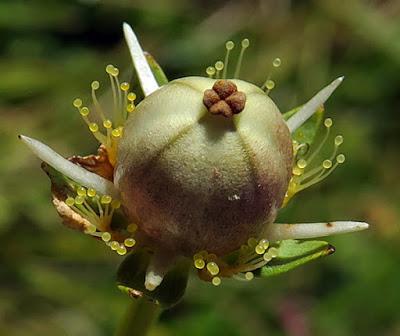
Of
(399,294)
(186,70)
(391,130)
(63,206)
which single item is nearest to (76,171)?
(63,206)

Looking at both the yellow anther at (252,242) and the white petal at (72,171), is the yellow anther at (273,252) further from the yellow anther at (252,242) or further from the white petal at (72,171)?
the white petal at (72,171)

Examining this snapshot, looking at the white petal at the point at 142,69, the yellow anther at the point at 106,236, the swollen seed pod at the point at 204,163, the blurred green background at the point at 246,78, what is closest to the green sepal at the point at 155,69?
the white petal at the point at 142,69

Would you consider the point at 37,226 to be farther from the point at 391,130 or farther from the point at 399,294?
the point at 391,130

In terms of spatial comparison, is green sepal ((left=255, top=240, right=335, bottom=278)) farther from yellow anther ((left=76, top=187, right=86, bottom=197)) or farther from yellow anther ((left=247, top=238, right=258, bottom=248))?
yellow anther ((left=76, top=187, right=86, bottom=197))

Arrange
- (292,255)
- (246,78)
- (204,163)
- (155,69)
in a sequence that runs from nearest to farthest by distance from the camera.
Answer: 1. (204,163)
2. (292,255)
3. (155,69)
4. (246,78)

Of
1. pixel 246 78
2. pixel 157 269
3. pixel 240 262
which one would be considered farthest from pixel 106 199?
pixel 246 78

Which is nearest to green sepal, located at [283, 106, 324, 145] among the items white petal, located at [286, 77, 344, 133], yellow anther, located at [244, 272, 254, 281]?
white petal, located at [286, 77, 344, 133]

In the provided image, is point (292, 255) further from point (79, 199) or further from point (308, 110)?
point (79, 199)

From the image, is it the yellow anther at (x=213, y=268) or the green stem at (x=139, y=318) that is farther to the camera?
the green stem at (x=139, y=318)
